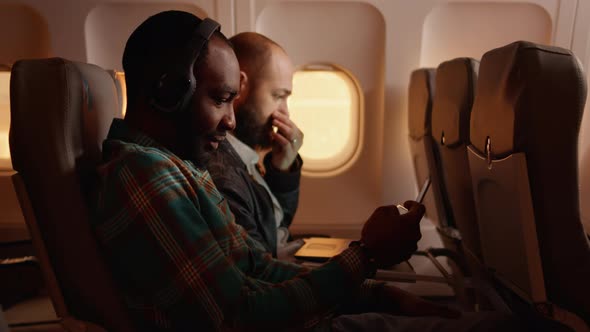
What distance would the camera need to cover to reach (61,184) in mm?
935

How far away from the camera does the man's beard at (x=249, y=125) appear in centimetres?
184

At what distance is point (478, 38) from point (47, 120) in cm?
225

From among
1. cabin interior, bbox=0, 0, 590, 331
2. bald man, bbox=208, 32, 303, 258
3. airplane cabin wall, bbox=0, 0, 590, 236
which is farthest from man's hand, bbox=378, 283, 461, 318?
airplane cabin wall, bbox=0, 0, 590, 236

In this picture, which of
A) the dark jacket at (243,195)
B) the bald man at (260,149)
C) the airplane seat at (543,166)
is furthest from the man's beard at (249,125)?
the airplane seat at (543,166)

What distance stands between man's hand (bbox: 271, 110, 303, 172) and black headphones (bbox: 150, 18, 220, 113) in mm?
942

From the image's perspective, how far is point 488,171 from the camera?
1313mm

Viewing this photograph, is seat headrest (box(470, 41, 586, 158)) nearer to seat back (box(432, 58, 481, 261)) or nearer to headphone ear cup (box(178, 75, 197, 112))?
seat back (box(432, 58, 481, 261))

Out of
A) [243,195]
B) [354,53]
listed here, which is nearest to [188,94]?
[243,195]

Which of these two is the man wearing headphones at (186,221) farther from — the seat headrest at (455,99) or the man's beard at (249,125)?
the man's beard at (249,125)

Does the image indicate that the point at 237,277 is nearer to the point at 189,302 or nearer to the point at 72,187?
the point at 189,302

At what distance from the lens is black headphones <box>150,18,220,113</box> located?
3.10 feet

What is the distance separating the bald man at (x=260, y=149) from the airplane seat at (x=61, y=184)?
462mm

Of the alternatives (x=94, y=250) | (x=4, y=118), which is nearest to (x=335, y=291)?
(x=94, y=250)

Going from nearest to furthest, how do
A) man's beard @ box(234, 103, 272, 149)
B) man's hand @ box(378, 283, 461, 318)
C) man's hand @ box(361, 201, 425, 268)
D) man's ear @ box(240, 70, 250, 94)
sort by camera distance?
man's hand @ box(361, 201, 425, 268) < man's hand @ box(378, 283, 461, 318) < man's ear @ box(240, 70, 250, 94) < man's beard @ box(234, 103, 272, 149)
